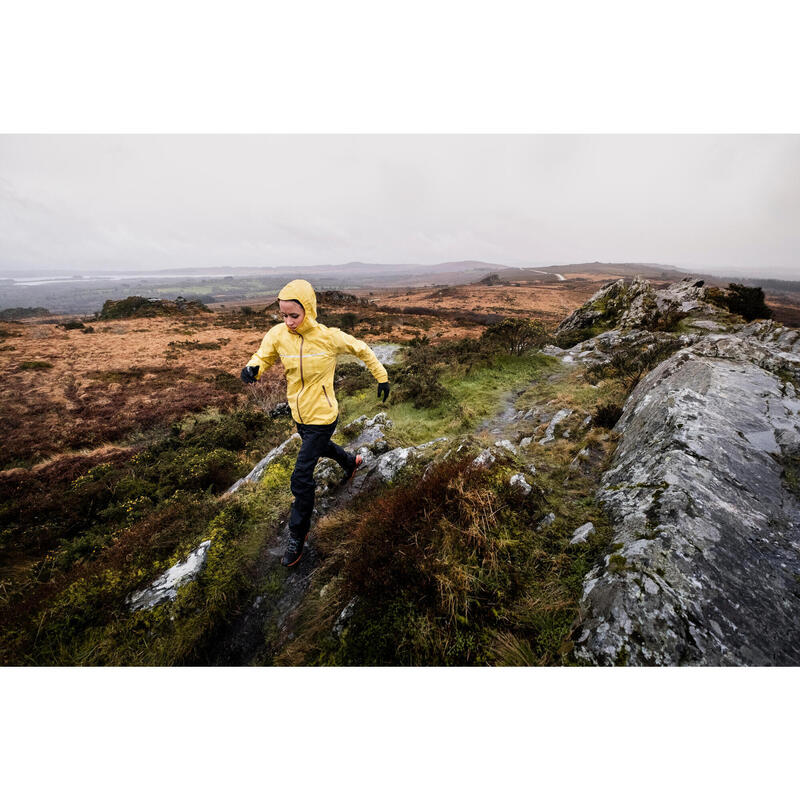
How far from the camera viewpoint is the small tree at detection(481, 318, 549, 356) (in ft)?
39.1

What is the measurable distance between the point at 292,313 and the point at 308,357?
52 centimetres

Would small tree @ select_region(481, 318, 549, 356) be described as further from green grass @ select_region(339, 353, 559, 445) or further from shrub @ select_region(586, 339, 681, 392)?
shrub @ select_region(586, 339, 681, 392)

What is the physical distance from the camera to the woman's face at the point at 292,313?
345 cm

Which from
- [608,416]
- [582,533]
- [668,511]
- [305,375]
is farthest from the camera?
[608,416]

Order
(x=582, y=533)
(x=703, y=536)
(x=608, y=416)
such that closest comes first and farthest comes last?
(x=703, y=536)
(x=582, y=533)
(x=608, y=416)

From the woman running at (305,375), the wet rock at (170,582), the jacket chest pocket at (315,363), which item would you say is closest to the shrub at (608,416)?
the woman running at (305,375)

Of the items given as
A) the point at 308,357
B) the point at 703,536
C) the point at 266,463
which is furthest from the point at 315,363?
the point at 703,536

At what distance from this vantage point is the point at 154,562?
3.84 meters

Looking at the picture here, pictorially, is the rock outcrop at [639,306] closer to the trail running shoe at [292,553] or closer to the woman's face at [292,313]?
the woman's face at [292,313]

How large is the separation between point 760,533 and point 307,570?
4.35 meters

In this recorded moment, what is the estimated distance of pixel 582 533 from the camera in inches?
120

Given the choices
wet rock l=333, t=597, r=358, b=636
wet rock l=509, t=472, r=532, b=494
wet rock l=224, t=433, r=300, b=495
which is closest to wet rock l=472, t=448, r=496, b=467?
wet rock l=509, t=472, r=532, b=494

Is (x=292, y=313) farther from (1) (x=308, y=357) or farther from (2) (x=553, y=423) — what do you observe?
(2) (x=553, y=423)

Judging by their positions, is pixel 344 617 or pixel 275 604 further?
pixel 275 604
